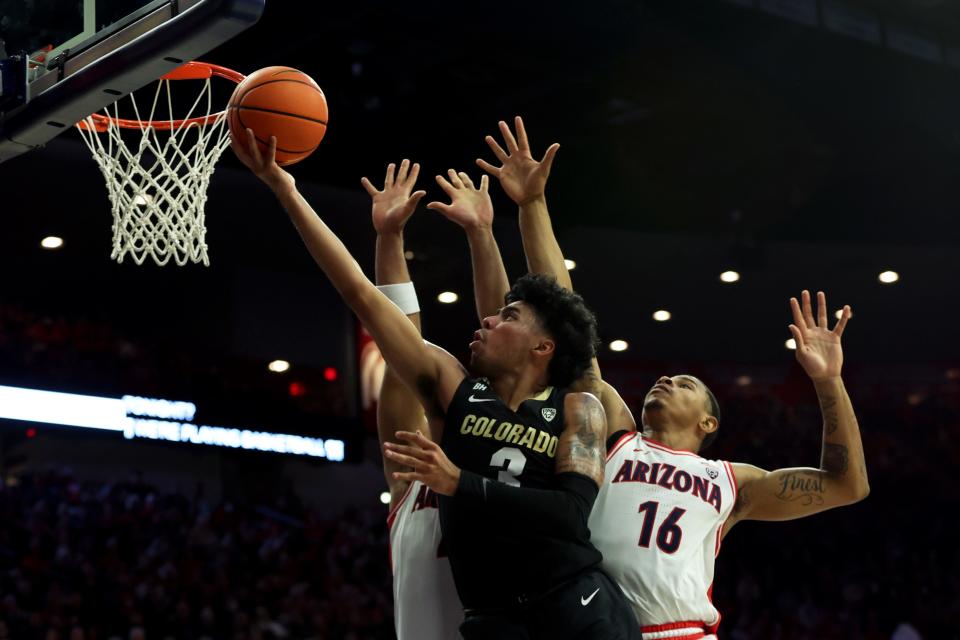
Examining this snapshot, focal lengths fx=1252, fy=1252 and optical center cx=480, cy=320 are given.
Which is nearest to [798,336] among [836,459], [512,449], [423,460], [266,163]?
[836,459]

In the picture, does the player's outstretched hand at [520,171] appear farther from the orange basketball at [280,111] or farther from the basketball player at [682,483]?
the orange basketball at [280,111]

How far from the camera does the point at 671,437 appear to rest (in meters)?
3.87

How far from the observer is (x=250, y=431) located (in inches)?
512

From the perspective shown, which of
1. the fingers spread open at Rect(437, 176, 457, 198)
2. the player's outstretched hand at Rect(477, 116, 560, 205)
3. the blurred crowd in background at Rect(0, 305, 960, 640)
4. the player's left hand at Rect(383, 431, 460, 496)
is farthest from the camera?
the blurred crowd in background at Rect(0, 305, 960, 640)

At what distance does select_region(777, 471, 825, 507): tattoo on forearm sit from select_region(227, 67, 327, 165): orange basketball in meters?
1.76

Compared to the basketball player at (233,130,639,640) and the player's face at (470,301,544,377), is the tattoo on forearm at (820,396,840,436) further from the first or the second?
the player's face at (470,301,544,377)

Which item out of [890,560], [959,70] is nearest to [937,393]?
[890,560]

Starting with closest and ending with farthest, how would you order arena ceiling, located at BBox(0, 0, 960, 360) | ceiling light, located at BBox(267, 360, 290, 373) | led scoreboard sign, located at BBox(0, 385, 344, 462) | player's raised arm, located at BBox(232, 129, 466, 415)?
player's raised arm, located at BBox(232, 129, 466, 415) < arena ceiling, located at BBox(0, 0, 960, 360) < led scoreboard sign, located at BBox(0, 385, 344, 462) < ceiling light, located at BBox(267, 360, 290, 373)

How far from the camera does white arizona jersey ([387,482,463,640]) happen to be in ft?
10.9

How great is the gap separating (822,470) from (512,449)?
126 cm

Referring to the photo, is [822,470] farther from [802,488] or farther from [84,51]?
[84,51]

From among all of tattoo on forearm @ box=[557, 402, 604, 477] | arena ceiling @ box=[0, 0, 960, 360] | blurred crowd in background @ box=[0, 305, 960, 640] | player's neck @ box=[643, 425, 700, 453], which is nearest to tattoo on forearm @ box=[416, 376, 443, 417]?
tattoo on forearm @ box=[557, 402, 604, 477]

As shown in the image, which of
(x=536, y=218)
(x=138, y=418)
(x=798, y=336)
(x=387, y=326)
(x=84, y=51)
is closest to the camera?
(x=387, y=326)

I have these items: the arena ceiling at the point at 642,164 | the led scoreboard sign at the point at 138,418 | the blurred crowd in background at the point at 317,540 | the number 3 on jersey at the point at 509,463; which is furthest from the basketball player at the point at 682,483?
the led scoreboard sign at the point at 138,418
